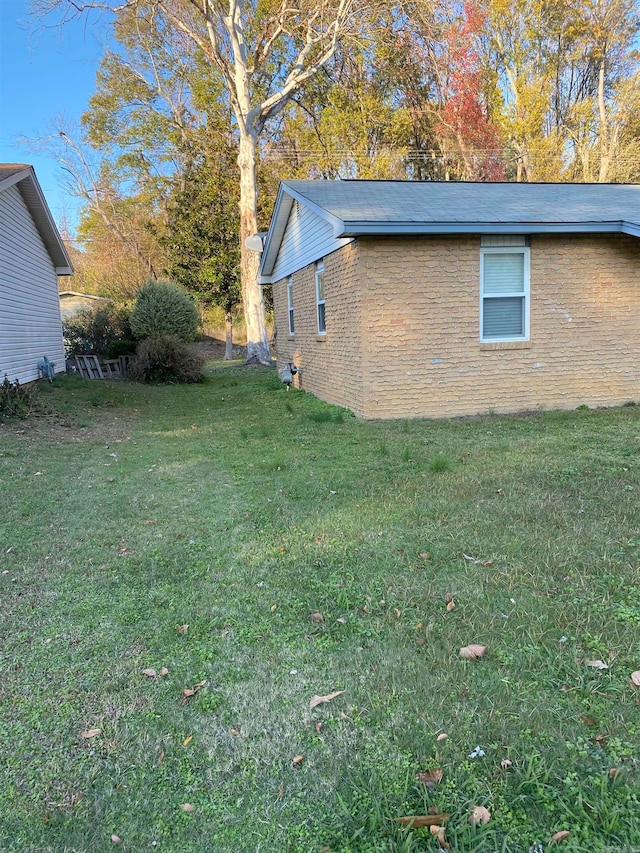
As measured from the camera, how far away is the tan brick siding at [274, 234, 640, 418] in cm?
818

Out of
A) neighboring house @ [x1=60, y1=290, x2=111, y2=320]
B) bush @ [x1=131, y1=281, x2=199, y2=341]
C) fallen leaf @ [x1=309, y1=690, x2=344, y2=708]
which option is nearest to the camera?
fallen leaf @ [x1=309, y1=690, x2=344, y2=708]

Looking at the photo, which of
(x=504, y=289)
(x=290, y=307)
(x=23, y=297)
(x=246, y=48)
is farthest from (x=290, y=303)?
(x=246, y=48)

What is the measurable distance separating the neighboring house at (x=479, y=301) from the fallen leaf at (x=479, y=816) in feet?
22.4

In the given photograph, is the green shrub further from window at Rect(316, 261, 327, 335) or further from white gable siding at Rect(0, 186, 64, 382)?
window at Rect(316, 261, 327, 335)

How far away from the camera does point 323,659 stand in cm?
252

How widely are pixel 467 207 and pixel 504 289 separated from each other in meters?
1.44

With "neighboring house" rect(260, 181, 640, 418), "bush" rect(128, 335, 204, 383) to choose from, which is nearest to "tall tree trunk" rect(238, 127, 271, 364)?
"bush" rect(128, 335, 204, 383)

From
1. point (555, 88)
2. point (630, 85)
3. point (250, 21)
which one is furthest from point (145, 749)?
point (555, 88)

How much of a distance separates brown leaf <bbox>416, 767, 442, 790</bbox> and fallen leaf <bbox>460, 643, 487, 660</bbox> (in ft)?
2.19

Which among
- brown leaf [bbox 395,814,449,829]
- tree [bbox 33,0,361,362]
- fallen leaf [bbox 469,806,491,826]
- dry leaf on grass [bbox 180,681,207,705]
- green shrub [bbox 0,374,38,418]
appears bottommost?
fallen leaf [bbox 469,806,491,826]

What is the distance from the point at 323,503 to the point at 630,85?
94.4 ft

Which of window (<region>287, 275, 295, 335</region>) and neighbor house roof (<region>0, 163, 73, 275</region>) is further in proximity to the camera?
window (<region>287, 275, 295, 335</region>)

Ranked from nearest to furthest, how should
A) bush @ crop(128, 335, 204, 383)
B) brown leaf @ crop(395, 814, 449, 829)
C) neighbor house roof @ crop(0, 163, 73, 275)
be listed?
brown leaf @ crop(395, 814, 449, 829)
neighbor house roof @ crop(0, 163, 73, 275)
bush @ crop(128, 335, 204, 383)

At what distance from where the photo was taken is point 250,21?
890 inches
